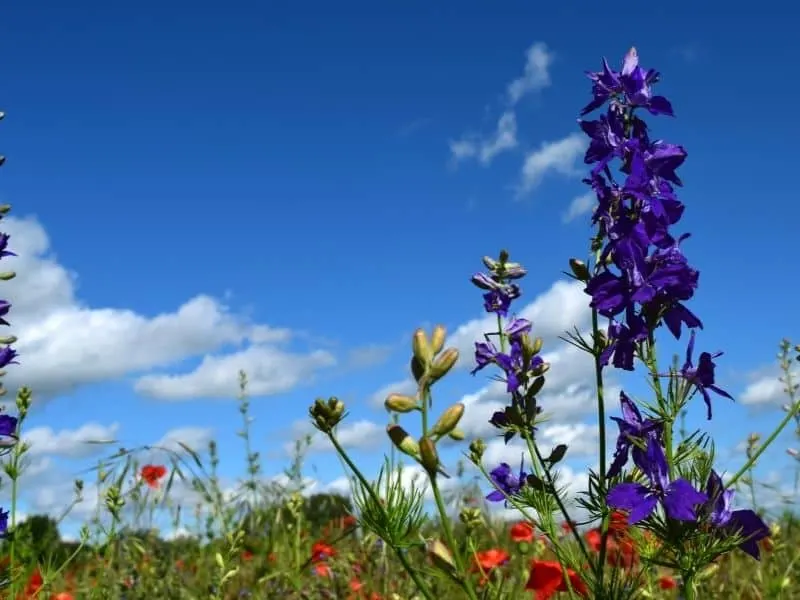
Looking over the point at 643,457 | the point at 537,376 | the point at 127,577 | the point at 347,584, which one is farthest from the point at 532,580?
the point at 127,577

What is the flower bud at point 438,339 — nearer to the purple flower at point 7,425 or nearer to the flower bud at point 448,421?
the flower bud at point 448,421

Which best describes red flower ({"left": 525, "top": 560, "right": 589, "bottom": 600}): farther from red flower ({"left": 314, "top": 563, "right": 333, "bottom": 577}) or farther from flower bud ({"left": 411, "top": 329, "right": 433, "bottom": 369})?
flower bud ({"left": 411, "top": 329, "right": 433, "bottom": 369})

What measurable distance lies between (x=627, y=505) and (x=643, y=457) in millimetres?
164

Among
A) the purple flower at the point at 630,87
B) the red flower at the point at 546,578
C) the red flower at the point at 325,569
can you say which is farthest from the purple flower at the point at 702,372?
the red flower at the point at 325,569

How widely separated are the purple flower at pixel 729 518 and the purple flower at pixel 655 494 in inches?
3.6

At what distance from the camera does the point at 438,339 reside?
1.98m

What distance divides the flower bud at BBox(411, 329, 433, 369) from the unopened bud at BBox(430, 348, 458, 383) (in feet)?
0.06

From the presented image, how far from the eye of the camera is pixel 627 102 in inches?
108

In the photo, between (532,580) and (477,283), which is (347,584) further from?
(477,283)

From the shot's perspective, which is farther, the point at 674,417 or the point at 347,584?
the point at 347,584

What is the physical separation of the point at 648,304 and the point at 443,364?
81cm

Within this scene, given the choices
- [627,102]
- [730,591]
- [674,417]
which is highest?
[627,102]

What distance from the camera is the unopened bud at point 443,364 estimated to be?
6.38ft

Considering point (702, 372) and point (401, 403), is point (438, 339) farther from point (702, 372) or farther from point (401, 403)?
point (702, 372)
